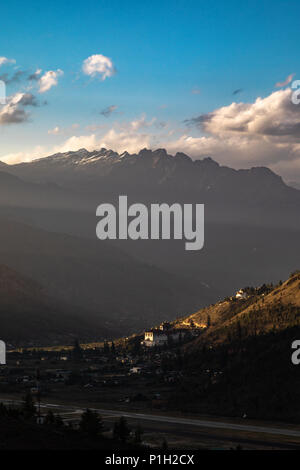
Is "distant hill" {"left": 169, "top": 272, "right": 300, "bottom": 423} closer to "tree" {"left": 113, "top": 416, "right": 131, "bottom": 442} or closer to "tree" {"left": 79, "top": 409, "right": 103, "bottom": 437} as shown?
"tree" {"left": 113, "top": 416, "right": 131, "bottom": 442}

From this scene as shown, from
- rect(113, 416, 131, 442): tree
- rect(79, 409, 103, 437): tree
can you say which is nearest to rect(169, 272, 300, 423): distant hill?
rect(113, 416, 131, 442): tree

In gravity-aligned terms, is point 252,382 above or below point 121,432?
above

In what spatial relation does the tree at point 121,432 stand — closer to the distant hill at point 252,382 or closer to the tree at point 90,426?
the tree at point 90,426

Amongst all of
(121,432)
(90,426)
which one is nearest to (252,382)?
(121,432)

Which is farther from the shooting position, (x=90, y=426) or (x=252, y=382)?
(x=252, y=382)

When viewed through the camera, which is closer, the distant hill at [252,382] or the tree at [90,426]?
the tree at [90,426]

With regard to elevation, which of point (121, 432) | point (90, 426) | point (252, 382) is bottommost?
point (121, 432)

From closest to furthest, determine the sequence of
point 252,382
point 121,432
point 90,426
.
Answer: point 90,426, point 121,432, point 252,382

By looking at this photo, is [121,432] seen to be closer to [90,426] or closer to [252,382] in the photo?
[90,426]

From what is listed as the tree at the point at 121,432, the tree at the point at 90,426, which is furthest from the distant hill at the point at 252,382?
the tree at the point at 90,426

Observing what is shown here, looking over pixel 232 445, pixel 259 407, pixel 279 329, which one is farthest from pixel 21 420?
pixel 279 329

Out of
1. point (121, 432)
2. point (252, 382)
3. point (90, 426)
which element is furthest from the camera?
point (252, 382)

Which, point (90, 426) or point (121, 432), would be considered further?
point (121, 432)

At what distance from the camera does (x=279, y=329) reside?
193m
